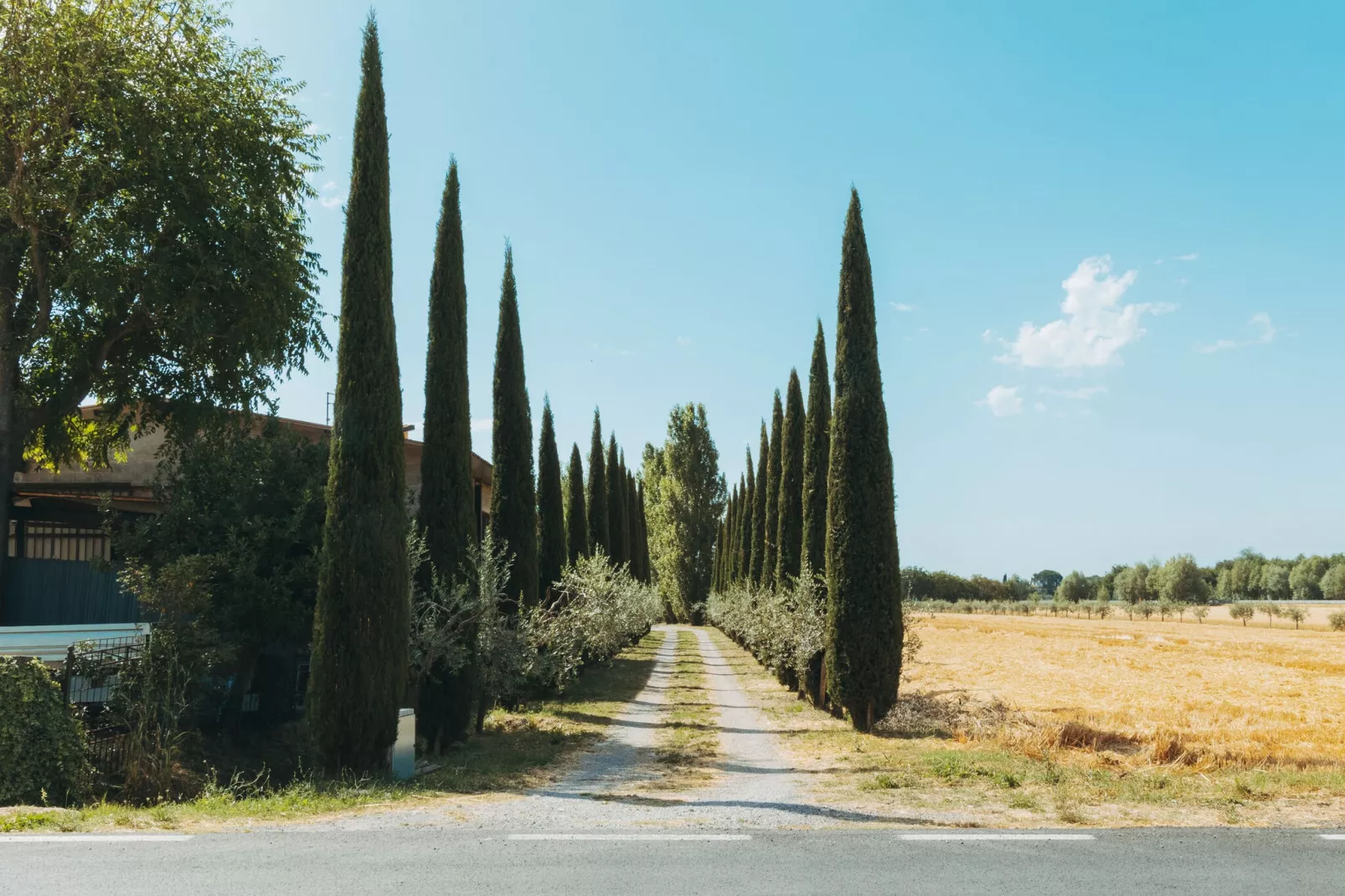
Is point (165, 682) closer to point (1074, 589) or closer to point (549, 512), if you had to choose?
point (549, 512)

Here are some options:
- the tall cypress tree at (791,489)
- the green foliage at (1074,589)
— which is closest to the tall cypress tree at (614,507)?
the tall cypress tree at (791,489)

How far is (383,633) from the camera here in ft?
35.8

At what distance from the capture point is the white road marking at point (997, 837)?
22.9 ft

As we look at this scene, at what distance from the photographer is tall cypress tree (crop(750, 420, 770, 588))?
31.3 metres

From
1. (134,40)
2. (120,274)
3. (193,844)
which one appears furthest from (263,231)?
(193,844)

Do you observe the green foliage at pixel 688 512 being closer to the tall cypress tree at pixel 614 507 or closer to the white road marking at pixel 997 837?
the tall cypress tree at pixel 614 507

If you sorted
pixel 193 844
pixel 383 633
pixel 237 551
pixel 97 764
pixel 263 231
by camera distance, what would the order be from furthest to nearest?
pixel 263 231 < pixel 237 551 < pixel 383 633 < pixel 97 764 < pixel 193 844

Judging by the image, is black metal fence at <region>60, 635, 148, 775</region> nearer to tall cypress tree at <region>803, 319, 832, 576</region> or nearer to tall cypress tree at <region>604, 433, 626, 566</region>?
tall cypress tree at <region>803, 319, 832, 576</region>

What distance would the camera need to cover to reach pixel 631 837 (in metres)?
7.04

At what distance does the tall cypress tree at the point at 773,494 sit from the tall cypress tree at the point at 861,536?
11.3 m

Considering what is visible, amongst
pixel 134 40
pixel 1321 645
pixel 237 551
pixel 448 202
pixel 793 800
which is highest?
pixel 134 40

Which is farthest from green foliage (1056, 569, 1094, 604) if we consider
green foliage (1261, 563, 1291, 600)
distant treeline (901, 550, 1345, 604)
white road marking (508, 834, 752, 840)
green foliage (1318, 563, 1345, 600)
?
white road marking (508, 834, 752, 840)

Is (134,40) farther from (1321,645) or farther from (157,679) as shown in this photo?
(1321,645)

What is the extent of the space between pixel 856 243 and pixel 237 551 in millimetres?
11935
